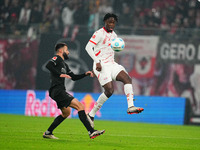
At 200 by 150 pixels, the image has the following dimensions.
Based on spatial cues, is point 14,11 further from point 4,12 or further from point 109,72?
point 109,72

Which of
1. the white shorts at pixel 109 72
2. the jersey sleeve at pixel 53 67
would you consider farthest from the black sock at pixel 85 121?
the white shorts at pixel 109 72

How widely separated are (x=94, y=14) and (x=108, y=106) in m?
3.81

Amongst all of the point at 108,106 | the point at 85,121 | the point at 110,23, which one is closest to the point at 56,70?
Answer: the point at 85,121

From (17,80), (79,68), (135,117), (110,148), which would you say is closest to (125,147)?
(110,148)

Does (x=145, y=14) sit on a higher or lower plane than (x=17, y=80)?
higher

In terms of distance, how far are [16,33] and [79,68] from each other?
310 cm

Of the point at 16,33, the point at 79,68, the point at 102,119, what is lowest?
the point at 102,119

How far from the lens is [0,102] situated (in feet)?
60.4

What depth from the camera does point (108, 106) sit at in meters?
17.2

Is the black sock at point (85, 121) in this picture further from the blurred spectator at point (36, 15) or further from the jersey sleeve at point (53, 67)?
the blurred spectator at point (36, 15)

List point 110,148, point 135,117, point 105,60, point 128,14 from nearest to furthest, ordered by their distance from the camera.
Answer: point 110,148 → point 105,60 → point 135,117 → point 128,14

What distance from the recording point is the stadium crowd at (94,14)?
61.7 feet

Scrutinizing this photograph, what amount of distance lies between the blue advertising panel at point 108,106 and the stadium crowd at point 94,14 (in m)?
2.74

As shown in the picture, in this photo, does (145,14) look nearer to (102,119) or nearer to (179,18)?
(179,18)
